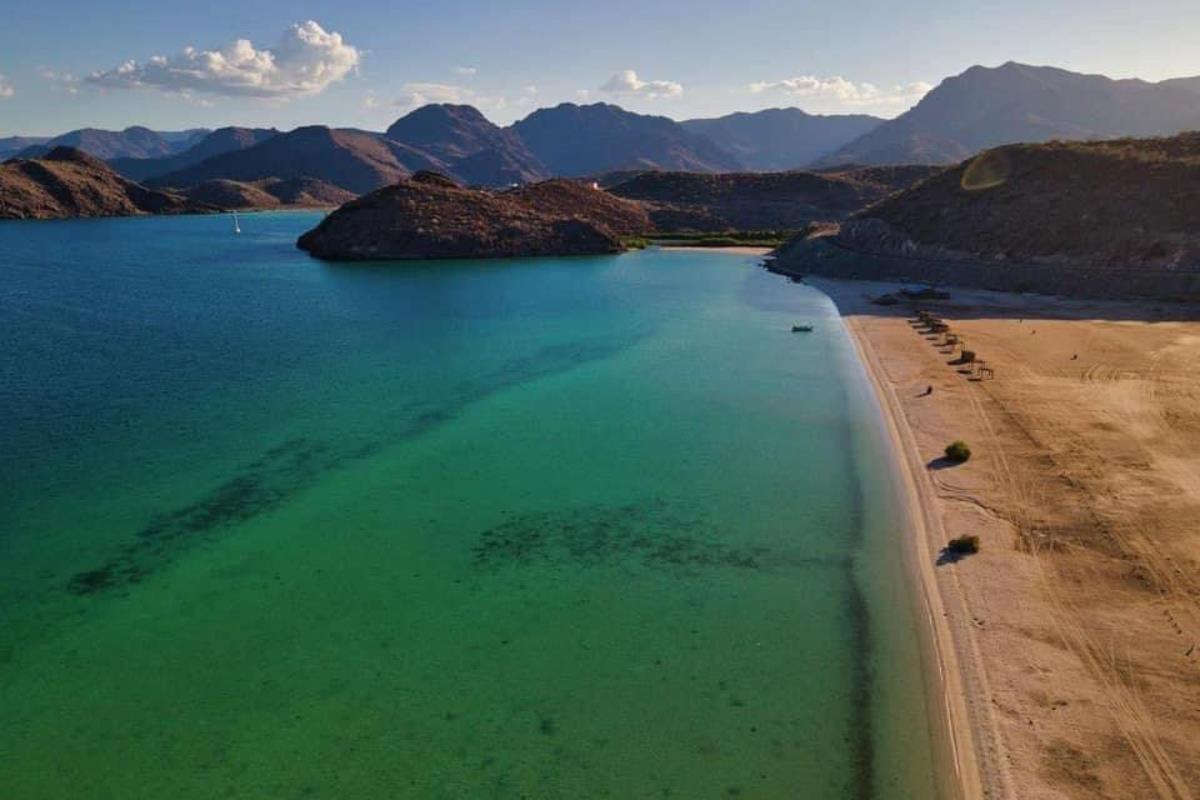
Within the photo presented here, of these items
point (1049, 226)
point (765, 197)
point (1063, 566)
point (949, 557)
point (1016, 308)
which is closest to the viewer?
point (1063, 566)

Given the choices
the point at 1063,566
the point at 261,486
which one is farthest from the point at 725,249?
the point at 1063,566

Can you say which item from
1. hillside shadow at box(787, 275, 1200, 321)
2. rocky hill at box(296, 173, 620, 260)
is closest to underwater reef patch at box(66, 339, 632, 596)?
hillside shadow at box(787, 275, 1200, 321)

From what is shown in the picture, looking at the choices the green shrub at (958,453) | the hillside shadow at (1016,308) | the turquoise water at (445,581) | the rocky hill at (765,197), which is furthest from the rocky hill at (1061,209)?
the rocky hill at (765,197)

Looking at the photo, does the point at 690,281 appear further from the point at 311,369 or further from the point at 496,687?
the point at 496,687

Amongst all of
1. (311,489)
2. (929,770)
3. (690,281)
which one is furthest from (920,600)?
(690,281)

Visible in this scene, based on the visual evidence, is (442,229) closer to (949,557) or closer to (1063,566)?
(949,557)

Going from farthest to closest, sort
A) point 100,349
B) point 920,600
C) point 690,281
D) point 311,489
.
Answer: point 690,281
point 100,349
point 311,489
point 920,600
